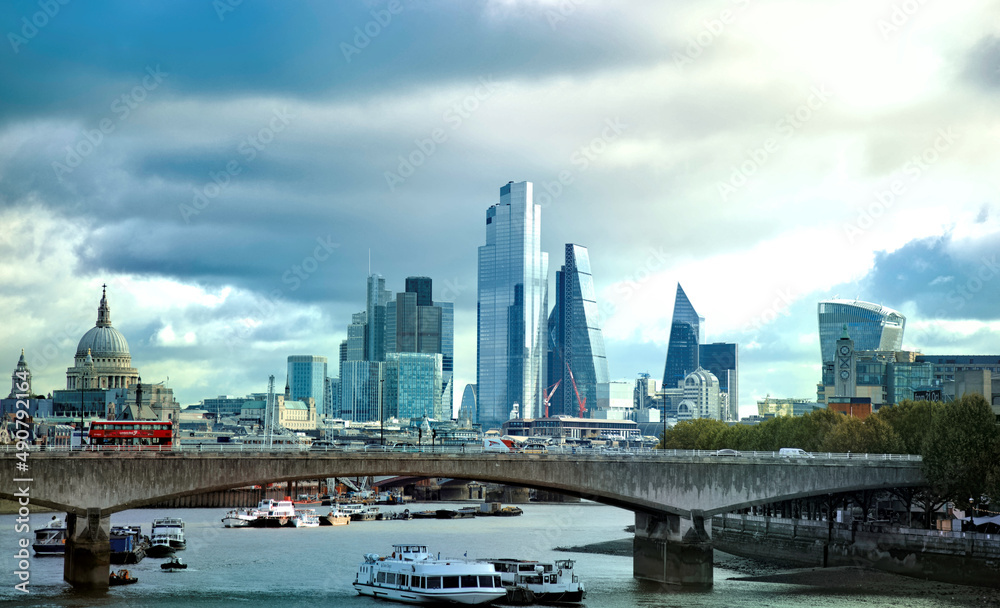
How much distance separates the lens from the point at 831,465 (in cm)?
11856

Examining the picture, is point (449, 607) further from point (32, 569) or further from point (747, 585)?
point (32, 569)

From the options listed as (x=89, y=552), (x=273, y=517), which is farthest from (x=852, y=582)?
(x=273, y=517)

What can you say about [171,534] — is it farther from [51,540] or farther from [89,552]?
[89,552]

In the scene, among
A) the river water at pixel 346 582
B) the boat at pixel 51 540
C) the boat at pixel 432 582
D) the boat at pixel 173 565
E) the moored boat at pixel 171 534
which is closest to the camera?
the boat at pixel 432 582

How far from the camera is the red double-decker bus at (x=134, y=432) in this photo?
353 feet

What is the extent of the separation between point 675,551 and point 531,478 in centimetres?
1511

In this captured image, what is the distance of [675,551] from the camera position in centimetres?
11306

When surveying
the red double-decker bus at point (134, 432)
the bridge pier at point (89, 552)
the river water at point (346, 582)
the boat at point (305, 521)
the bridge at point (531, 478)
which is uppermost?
the red double-decker bus at point (134, 432)

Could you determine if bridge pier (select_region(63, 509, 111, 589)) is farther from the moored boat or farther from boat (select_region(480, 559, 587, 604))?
the moored boat

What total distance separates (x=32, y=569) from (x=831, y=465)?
2934 inches

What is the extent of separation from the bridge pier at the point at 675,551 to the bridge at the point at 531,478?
0.10 metres

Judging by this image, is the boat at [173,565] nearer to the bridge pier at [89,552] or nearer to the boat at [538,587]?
the bridge pier at [89,552]

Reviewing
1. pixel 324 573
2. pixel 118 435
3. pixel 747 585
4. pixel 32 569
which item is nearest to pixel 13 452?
pixel 118 435

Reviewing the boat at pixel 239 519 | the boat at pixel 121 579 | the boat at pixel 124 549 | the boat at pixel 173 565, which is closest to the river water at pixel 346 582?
the boat at pixel 173 565
